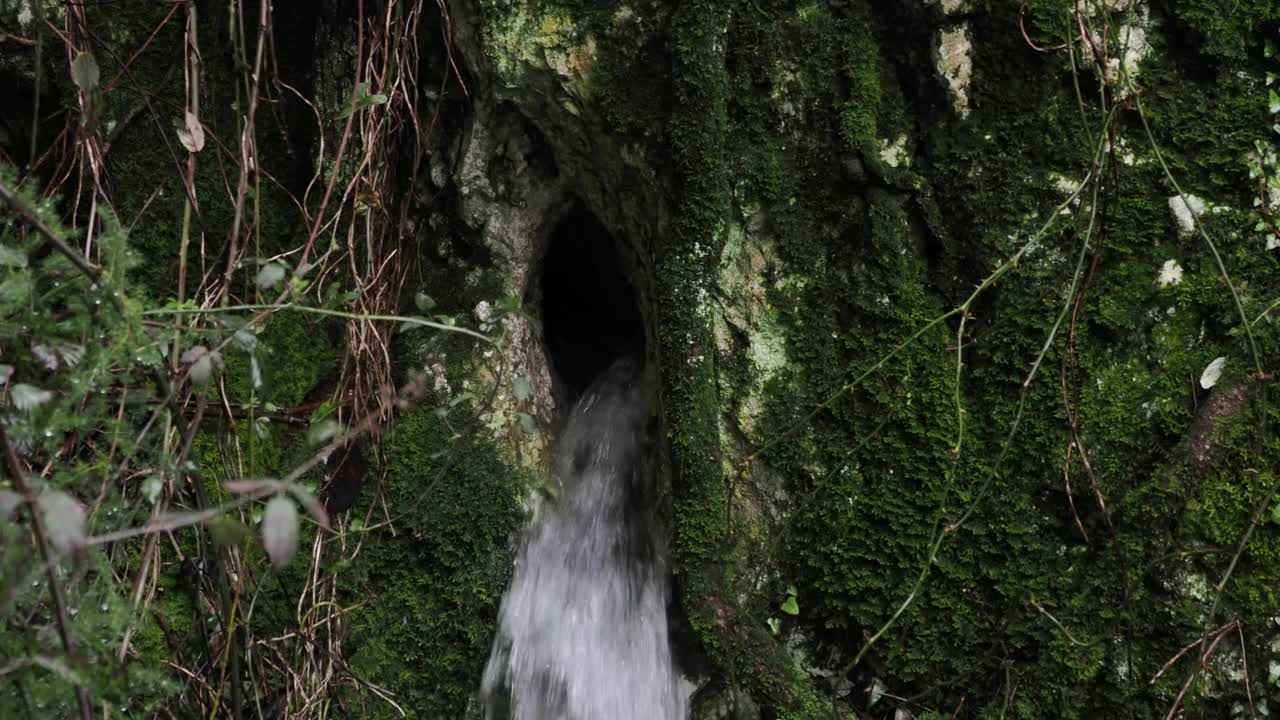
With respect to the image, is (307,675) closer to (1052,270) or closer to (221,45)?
(221,45)

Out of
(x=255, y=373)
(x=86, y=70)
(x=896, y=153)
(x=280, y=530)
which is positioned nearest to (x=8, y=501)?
(x=280, y=530)

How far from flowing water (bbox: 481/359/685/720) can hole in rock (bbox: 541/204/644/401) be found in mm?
801

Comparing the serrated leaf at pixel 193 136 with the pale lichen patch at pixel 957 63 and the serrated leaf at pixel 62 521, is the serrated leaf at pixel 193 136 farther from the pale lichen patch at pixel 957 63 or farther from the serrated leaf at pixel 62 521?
the pale lichen patch at pixel 957 63

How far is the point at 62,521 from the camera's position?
45.2 inches

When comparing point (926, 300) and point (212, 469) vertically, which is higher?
point (926, 300)

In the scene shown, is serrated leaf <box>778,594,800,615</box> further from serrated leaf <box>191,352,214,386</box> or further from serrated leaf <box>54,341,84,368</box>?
serrated leaf <box>54,341,84,368</box>

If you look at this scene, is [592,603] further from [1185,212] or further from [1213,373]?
[1185,212]

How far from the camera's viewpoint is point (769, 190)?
102 inches

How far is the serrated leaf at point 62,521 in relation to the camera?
114 centimetres

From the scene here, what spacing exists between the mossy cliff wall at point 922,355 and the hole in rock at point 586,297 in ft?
3.49

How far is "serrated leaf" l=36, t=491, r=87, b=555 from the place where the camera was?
1140mm

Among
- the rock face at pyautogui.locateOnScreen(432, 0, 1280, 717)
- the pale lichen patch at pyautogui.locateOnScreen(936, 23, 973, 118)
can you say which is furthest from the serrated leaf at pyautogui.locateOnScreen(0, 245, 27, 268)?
the pale lichen patch at pyautogui.locateOnScreen(936, 23, 973, 118)

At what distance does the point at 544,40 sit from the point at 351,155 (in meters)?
0.73

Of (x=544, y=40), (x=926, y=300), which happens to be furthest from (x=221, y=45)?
(x=926, y=300)
